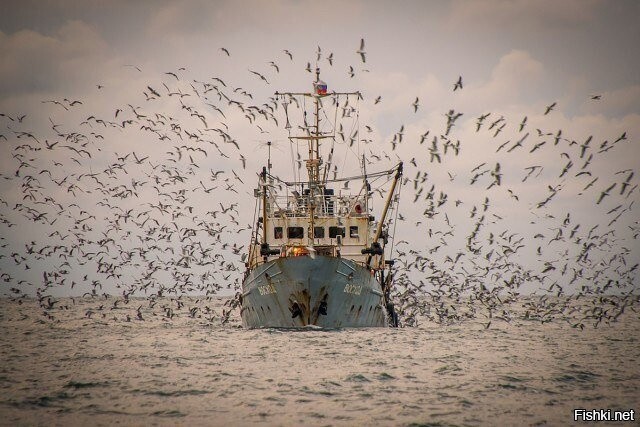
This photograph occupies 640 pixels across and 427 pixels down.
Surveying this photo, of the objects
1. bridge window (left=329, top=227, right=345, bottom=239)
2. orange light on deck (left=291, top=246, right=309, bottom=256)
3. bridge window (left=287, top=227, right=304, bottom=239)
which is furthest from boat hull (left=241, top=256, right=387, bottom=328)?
bridge window (left=329, top=227, right=345, bottom=239)

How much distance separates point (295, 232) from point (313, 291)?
8075 millimetres

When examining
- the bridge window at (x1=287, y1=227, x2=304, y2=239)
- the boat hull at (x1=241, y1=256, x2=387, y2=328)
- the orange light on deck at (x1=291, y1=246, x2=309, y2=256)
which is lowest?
the boat hull at (x1=241, y1=256, x2=387, y2=328)

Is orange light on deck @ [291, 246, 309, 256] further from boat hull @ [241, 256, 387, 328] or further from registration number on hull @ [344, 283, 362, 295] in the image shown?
registration number on hull @ [344, 283, 362, 295]

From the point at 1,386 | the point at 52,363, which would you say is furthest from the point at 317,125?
the point at 1,386

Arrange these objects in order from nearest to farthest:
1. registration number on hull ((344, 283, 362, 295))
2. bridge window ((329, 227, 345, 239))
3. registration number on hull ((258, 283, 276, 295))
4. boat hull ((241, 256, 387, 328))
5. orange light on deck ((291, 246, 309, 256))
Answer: boat hull ((241, 256, 387, 328)) < registration number on hull ((344, 283, 362, 295)) < registration number on hull ((258, 283, 276, 295)) < orange light on deck ((291, 246, 309, 256)) < bridge window ((329, 227, 345, 239))

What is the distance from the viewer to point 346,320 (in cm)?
3703

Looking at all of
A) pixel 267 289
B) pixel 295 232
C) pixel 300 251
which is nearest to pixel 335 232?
pixel 295 232

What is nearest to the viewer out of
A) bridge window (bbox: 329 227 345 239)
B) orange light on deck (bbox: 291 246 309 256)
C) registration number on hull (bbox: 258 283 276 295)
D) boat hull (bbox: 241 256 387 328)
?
boat hull (bbox: 241 256 387 328)

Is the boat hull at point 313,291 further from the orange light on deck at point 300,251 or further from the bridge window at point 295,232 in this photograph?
the bridge window at point 295,232

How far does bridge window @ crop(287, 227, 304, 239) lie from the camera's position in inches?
1689

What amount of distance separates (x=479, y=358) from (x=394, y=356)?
3421mm

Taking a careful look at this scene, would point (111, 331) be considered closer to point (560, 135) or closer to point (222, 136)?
point (222, 136)

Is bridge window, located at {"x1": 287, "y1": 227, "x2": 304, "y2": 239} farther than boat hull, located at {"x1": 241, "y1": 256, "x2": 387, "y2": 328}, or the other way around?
bridge window, located at {"x1": 287, "y1": 227, "x2": 304, "y2": 239}

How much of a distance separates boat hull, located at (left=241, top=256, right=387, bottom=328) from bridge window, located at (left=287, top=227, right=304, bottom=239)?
195 inches
